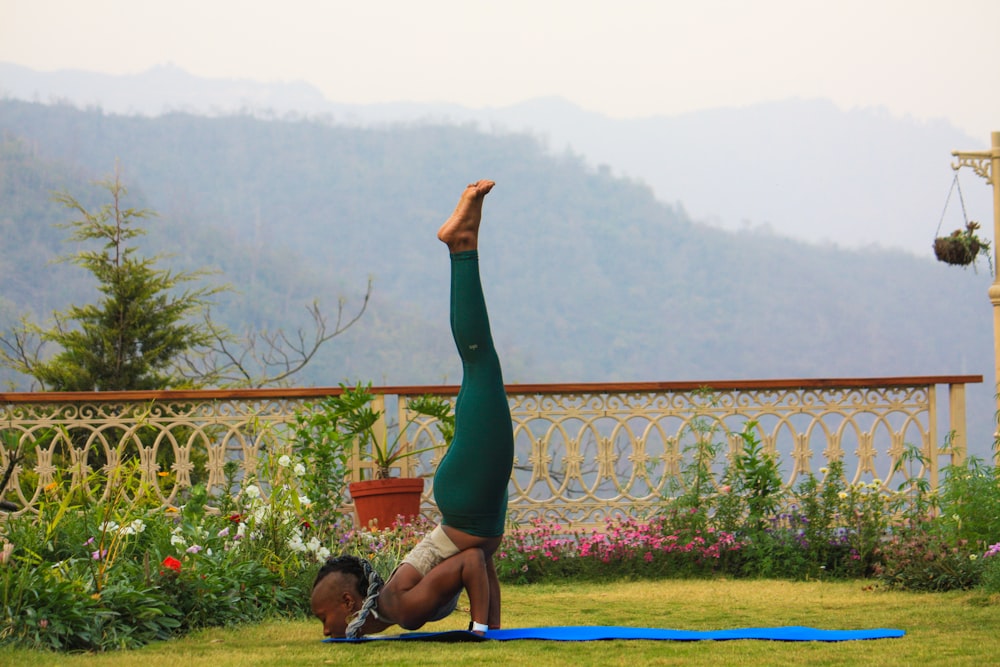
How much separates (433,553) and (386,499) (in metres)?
2.73

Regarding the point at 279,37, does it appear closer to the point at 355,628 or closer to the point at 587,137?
the point at 587,137

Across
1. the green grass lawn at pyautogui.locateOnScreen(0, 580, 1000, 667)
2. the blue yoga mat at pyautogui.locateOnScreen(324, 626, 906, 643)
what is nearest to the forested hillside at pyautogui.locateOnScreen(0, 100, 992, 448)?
the green grass lawn at pyautogui.locateOnScreen(0, 580, 1000, 667)

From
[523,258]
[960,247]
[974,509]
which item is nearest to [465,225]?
[974,509]

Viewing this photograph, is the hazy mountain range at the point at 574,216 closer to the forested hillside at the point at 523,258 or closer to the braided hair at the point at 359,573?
the forested hillside at the point at 523,258

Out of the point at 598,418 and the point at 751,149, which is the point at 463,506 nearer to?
the point at 598,418

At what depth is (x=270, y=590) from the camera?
484 centimetres

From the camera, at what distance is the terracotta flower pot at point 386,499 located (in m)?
6.63

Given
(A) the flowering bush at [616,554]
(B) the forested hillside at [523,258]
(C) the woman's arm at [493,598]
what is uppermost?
(B) the forested hillside at [523,258]

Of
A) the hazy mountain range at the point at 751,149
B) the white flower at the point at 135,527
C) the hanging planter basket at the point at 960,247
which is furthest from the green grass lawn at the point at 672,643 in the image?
the hazy mountain range at the point at 751,149

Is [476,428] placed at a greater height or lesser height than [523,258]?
lesser

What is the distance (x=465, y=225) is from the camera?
154 inches

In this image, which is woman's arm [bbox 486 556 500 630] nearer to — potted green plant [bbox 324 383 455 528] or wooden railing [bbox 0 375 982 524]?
potted green plant [bbox 324 383 455 528]

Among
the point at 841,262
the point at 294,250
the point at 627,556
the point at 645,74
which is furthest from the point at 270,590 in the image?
the point at 841,262

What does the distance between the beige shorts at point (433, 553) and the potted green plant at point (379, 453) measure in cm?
250
